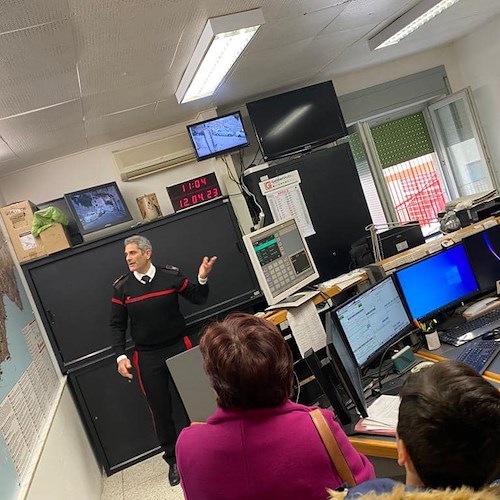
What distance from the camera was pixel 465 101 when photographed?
529cm

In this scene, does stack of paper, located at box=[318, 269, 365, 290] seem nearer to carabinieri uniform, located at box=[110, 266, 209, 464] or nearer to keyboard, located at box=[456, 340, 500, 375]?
keyboard, located at box=[456, 340, 500, 375]

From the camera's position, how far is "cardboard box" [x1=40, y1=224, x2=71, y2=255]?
3.84m

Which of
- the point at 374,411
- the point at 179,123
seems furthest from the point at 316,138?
the point at 374,411

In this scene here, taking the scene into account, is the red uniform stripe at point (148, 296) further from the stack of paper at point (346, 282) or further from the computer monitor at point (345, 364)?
the computer monitor at point (345, 364)

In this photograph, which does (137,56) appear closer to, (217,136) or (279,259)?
(279,259)

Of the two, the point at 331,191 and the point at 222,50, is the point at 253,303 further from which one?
the point at 222,50

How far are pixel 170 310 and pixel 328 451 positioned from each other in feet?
7.63

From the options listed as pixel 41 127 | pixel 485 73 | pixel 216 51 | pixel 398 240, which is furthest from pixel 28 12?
pixel 485 73

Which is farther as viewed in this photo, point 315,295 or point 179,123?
point 179,123

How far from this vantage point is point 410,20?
363 cm

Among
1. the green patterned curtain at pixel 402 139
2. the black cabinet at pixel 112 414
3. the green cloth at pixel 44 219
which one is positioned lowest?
the black cabinet at pixel 112 414

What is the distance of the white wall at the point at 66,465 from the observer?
2.39 meters

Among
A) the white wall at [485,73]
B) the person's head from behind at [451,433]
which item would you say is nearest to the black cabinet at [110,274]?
the person's head from behind at [451,433]

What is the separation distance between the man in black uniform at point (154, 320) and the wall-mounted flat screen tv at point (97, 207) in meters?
0.69
